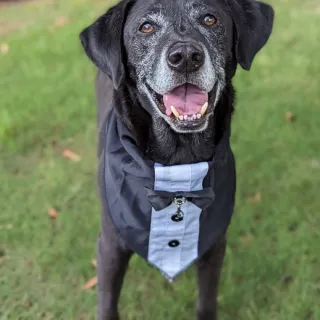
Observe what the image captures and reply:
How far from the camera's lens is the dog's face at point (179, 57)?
2117 mm

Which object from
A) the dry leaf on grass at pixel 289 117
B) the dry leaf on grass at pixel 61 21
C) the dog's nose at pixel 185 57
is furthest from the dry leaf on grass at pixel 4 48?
the dog's nose at pixel 185 57

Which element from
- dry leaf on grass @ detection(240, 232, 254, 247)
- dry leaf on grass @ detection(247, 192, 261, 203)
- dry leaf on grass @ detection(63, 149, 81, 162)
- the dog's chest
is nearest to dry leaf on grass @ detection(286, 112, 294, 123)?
dry leaf on grass @ detection(247, 192, 261, 203)

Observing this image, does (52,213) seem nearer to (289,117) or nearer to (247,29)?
(247,29)

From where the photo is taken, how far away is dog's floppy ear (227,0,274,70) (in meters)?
2.32

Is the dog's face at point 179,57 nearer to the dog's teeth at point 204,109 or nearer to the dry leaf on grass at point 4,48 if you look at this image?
the dog's teeth at point 204,109

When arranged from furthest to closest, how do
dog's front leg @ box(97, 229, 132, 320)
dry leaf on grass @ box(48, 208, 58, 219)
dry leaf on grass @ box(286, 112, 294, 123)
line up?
dry leaf on grass @ box(286, 112, 294, 123), dry leaf on grass @ box(48, 208, 58, 219), dog's front leg @ box(97, 229, 132, 320)

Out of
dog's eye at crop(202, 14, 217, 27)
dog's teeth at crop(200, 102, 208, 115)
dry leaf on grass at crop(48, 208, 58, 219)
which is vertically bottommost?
dry leaf on grass at crop(48, 208, 58, 219)

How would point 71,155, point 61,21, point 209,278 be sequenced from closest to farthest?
point 209,278 < point 71,155 < point 61,21

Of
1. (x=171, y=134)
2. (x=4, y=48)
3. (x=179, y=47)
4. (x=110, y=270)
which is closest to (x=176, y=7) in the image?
(x=179, y=47)

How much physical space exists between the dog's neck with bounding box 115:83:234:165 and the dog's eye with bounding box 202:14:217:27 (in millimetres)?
286

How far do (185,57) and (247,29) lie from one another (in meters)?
0.45

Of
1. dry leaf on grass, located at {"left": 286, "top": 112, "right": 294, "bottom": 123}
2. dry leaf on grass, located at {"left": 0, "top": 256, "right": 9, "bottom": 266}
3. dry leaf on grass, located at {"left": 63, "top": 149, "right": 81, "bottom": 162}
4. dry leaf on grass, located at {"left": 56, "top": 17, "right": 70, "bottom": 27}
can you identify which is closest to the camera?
dry leaf on grass, located at {"left": 0, "top": 256, "right": 9, "bottom": 266}

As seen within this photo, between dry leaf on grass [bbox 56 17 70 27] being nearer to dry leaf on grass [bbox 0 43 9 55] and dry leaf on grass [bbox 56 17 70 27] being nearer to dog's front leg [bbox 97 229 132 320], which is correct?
dry leaf on grass [bbox 0 43 9 55]

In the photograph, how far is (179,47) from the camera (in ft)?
6.65
